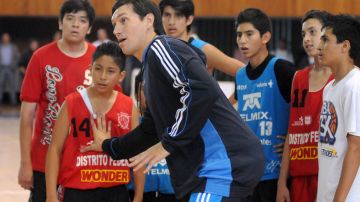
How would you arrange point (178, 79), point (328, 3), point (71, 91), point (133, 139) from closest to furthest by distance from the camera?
point (178, 79) < point (133, 139) < point (71, 91) < point (328, 3)

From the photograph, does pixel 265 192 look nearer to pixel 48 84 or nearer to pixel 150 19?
pixel 48 84

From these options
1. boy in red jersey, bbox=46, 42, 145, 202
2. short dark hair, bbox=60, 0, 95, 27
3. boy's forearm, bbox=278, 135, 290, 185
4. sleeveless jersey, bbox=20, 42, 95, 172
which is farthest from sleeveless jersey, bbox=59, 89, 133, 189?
boy's forearm, bbox=278, 135, 290, 185

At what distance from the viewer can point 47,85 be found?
16.5 ft

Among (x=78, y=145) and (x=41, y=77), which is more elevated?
(x=41, y=77)

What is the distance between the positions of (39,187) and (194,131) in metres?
2.07

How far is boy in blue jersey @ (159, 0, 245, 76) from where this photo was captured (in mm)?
5504

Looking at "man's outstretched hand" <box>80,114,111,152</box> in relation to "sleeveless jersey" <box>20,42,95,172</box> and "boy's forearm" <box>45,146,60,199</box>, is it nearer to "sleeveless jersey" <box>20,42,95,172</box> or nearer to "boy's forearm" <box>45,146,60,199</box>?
"boy's forearm" <box>45,146,60,199</box>

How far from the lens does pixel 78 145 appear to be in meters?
4.73

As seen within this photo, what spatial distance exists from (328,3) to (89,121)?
13.8 m

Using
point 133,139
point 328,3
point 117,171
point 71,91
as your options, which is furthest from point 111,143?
point 328,3

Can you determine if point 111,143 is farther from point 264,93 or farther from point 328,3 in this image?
point 328,3

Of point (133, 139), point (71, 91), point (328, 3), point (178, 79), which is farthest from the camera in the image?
point (328, 3)

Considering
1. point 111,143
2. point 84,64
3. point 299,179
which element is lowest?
point 299,179

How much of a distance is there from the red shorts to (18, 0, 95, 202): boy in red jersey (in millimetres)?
1496
